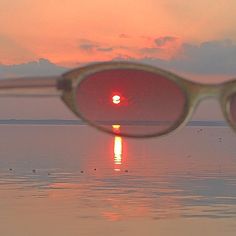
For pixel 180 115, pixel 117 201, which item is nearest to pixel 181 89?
pixel 180 115

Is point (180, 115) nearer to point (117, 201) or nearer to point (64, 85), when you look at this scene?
point (64, 85)

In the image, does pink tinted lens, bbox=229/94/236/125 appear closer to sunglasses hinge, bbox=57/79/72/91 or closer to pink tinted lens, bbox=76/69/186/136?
pink tinted lens, bbox=76/69/186/136

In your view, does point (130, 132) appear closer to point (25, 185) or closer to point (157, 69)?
point (157, 69)

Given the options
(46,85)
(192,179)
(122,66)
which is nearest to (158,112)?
(122,66)

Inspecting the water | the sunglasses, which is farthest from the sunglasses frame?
the water

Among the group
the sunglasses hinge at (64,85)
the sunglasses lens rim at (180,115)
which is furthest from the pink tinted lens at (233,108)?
the sunglasses hinge at (64,85)

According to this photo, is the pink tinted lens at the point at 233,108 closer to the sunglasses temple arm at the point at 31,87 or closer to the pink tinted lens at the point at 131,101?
the pink tinted lens at the point at 131,101

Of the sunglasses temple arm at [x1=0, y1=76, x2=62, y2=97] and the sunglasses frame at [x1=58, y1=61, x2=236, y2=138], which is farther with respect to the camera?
the sunglasses frame at [x1=58, y1=61, x2=236, y2=138]
